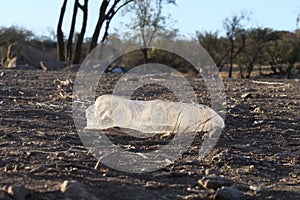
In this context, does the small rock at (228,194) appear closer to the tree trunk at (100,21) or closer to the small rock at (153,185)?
the small rock at (153,185)

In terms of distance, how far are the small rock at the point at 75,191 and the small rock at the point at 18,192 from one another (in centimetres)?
17

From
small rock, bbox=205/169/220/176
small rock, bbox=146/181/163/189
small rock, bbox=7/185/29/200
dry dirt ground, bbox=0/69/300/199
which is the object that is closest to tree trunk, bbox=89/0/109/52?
dry dirt ground, bbox=0/69/300/199

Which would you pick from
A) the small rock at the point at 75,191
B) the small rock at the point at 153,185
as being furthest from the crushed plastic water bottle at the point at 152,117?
the small rock at the point at 75,191

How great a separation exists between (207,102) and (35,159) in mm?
3372

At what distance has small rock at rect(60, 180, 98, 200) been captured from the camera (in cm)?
247

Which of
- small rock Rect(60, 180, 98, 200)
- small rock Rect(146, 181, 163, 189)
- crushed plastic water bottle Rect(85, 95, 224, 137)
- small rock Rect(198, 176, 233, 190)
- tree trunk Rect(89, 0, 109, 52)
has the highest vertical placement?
tree trunk Rect(89, 0, 109, 52)

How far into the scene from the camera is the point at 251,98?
278 inches

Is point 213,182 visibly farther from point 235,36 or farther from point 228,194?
point 235,36

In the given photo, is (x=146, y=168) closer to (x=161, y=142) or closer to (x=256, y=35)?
(x=161, y=142)

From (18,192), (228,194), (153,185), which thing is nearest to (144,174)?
(153,185)

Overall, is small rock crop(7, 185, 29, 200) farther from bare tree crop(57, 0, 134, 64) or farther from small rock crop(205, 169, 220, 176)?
bare tree crop(57, 0, 134, 64)

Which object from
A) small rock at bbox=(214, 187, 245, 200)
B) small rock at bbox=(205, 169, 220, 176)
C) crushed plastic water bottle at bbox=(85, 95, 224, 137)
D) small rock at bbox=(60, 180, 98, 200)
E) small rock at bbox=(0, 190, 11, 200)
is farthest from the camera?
crushed plastic water bottle at bbox=(85, 95, 224, 137)

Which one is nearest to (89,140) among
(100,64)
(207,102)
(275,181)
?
(275,181)

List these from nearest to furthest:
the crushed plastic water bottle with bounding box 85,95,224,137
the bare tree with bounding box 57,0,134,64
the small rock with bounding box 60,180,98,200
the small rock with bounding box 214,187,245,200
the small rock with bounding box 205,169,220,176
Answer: the small rock with bounding box 60,180,98,200, the small rock with bounding box 214,187,245,200, the small rock with bounding box 205,169,220,176, the crushed plastic water bottle with bounding box 85,95,224,137, the bare tree with bounding box 57,0,134,64
